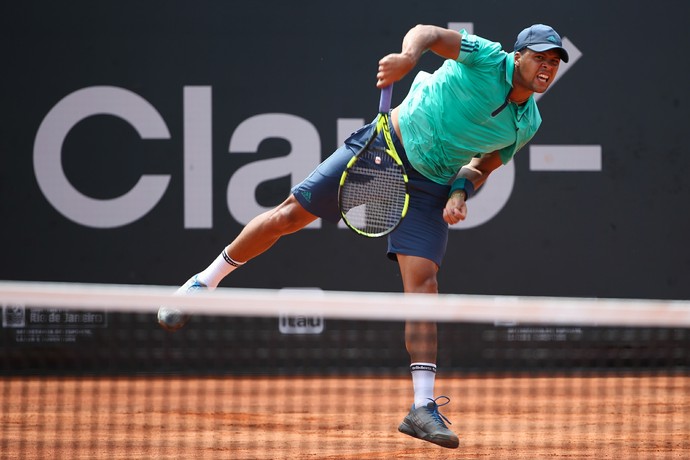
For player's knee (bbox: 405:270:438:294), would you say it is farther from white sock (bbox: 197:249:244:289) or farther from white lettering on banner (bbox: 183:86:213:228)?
white lettering on banner (bbox: 183:86:213:228)

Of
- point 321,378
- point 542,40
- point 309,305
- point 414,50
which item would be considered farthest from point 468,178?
point 321,378

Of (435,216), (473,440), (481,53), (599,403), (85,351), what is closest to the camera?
(481,53)

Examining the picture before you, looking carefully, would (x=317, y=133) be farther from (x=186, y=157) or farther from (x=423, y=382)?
(x=423, y=382)

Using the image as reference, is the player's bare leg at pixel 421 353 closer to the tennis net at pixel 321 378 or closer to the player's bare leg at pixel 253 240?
the tennis net at pixel 321 378

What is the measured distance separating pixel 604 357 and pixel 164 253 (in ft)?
9.65

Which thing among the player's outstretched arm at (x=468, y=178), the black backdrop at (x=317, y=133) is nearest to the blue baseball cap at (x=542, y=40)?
the player's outstretched arm at (x=468, y=178)

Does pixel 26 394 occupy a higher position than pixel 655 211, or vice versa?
pixel 655 211

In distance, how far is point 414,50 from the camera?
348 centimetres

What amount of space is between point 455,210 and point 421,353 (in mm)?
560

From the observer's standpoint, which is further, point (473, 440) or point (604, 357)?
point (604, 357)

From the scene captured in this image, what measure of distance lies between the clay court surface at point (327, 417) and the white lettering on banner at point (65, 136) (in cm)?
109

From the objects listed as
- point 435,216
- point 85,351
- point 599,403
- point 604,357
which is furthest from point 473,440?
point 85,351

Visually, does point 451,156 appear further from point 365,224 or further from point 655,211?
point 655,211

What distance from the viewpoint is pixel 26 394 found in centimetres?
589
